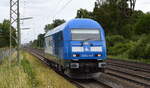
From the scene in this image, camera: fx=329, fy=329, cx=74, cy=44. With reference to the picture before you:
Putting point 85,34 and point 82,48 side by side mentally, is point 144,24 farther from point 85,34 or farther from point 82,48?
point 82,48

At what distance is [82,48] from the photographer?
54.2ft

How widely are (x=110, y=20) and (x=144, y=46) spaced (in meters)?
30.7

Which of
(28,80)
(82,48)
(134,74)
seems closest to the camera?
(28,80)

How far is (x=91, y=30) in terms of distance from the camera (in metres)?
17.3

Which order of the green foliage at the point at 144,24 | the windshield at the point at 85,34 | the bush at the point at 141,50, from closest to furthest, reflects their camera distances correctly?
the windshield at the point at 85,34 → the bush at the point at 141,50 → the green foliage at the point at 144,24

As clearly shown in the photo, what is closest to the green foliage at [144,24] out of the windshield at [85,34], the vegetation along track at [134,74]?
the vegetation along track at [134,74]

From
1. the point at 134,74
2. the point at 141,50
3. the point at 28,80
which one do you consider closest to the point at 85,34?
the point at 134,74

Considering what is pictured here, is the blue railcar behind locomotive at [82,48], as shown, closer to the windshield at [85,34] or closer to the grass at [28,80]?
the windshield at [85,34]

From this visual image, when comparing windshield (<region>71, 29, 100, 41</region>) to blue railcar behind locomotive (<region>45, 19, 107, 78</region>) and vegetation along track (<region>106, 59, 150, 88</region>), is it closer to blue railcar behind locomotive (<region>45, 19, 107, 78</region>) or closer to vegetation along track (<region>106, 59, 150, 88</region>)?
blue railcar behind locomotive (<region>45, 19, 107, 78</region>)

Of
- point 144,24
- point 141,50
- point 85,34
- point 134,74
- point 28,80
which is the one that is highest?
point 144,24

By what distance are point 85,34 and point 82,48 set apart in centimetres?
98

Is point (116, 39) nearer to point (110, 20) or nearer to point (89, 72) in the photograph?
point (110, 20)

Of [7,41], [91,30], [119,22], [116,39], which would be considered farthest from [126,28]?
[91,30]

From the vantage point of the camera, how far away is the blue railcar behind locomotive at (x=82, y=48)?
16.3m
